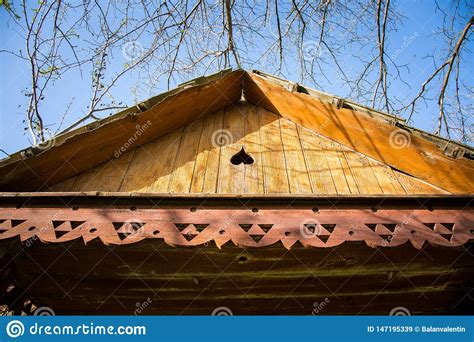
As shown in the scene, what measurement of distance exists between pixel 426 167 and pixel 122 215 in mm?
2934

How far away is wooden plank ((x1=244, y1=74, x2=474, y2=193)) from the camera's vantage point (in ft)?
10.1

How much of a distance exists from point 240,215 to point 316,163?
1.51 m

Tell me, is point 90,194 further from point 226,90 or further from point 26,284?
point 226,90

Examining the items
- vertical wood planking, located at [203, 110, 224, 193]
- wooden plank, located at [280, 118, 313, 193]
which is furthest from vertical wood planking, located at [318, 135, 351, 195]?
vertical wood planking, located at [203, 110, 224, 193]

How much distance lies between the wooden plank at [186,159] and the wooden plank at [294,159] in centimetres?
108

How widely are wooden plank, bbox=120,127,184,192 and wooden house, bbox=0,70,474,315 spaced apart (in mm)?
19

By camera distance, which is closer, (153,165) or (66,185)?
(66,185)

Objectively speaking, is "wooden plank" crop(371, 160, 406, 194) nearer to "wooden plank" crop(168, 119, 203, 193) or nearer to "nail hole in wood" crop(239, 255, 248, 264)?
"nail hole in wood" crop(239, 255, 248, 264)

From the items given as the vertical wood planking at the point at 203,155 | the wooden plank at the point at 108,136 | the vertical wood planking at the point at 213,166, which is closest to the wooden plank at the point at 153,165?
the wooden plank at the point at 108,136

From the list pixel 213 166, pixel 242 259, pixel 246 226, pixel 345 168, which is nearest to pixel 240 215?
pixel 246 226

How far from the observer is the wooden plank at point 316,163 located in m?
3.24

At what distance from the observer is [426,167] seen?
10.5 ft

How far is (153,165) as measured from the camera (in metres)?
3.70

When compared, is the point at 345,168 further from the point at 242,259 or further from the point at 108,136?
the point at 108,136
